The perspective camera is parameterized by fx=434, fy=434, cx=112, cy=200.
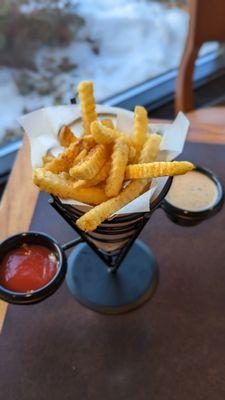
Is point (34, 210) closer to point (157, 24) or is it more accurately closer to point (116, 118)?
point (116, 118)

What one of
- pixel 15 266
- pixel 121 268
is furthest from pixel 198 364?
pixel 15 266

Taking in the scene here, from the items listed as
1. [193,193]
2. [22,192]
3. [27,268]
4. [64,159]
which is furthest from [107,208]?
[22,192]

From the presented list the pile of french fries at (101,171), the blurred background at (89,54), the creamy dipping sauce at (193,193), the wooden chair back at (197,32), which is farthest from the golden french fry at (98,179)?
the blurred background at (89,54)

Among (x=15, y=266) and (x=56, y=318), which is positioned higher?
(x=15, y=266)

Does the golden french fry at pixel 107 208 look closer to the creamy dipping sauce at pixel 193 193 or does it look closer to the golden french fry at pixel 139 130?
the golden french fry at pixel 139 130

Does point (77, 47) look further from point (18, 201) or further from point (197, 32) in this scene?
point (18, 201)

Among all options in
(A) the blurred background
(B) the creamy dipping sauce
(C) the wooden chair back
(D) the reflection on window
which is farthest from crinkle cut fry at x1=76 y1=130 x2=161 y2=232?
(D) the reflection on window

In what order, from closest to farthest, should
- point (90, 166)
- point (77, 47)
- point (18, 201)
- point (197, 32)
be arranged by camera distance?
1. point (90, 166)
2. point (18, 201)
3. point (197, 32)
4. point (77, 47)
